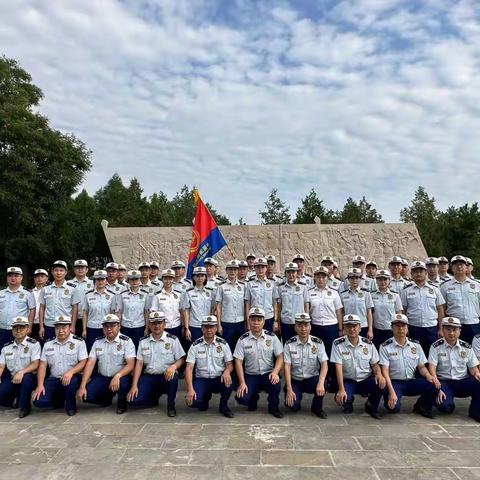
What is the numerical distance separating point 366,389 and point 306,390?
2.25 feet

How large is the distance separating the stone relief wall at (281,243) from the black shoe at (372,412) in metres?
8.45

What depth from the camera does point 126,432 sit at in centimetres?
476

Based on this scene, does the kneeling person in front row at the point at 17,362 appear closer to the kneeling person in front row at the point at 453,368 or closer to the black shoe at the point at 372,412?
the black shoe at the point at 372,412

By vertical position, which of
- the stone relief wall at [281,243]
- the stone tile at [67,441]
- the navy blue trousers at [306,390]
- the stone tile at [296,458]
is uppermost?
the stone relief wall at [281,243]

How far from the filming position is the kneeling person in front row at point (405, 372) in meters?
5.21

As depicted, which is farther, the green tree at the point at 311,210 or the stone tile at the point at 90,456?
the green tree at the point at 311,210

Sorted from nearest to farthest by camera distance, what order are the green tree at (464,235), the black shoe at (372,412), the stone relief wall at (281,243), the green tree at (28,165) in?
the black shoe at (372,412), the stone relief wall at (281,243), the green tree at (28,165), the green tree at (464,235)

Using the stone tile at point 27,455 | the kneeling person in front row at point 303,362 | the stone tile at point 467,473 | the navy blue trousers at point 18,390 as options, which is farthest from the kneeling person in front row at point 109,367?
the stone tile at point 467,473

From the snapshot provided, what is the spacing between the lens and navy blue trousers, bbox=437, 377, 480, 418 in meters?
5.16

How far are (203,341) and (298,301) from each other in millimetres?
1570

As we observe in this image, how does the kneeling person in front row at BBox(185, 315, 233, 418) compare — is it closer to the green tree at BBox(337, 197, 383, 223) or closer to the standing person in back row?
the standing person in back row

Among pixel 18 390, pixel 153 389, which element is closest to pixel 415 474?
pixel 153 389

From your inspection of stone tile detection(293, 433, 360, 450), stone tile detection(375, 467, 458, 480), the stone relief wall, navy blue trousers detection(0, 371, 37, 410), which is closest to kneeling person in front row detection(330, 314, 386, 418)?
stone tile detection(293, 433, 360, 450)

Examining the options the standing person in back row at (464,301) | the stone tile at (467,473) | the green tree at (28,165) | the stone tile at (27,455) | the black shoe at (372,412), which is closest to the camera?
the stone tile at (467,473)
